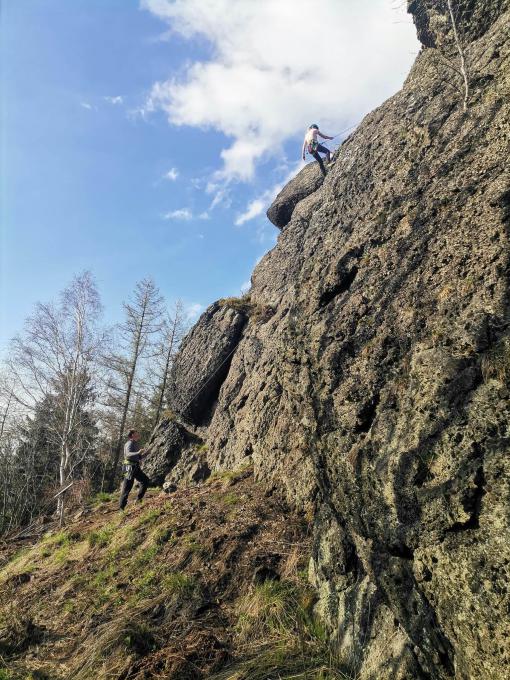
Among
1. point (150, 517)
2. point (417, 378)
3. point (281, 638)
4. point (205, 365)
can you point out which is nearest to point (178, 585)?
point (281, 638)

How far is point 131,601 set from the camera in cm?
647

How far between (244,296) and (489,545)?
49.1ft

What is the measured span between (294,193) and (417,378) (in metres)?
16.8

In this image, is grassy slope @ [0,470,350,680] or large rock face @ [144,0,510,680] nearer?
large rock face @ [144,0,510,680]

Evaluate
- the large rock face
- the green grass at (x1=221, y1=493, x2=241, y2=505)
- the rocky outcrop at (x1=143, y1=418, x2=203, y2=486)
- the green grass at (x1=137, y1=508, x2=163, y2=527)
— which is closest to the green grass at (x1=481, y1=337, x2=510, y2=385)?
the large rock face

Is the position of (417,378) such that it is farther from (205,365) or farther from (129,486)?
(205,365)

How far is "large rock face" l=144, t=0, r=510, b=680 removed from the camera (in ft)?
10.3

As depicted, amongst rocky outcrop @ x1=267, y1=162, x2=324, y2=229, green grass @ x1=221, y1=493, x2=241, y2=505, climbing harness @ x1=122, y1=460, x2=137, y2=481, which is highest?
rocky outcrop @ x1=267, y1=162, x2=324, y2=229

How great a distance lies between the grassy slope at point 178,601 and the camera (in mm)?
4809

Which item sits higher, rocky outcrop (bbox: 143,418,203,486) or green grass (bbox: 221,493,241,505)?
rocky outcrop (bbox: 143,418,203,486)

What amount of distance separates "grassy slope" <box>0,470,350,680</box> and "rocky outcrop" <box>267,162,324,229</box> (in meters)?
A: 13.5

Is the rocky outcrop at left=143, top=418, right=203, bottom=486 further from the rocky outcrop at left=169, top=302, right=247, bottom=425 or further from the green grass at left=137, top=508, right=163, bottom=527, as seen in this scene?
the green grass at left=137, top=508, right=163, bottom=527

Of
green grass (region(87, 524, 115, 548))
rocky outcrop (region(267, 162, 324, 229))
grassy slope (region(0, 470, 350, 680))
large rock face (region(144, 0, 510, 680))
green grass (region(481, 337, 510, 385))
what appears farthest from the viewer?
rocky outcrop (region(267, 162, 324, 229))

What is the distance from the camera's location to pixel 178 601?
6020 mm
